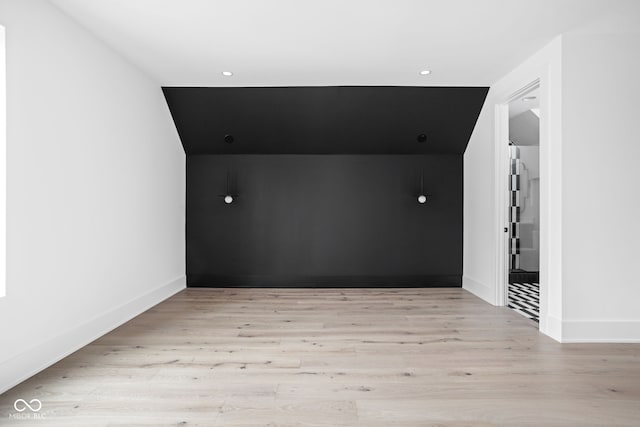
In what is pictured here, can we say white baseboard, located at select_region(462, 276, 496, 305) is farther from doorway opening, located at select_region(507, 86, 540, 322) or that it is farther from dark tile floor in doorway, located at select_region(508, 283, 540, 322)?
doorway opening, located at select_region(507, 86, 540, 322)

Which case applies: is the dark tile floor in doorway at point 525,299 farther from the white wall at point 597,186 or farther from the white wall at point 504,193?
the white wall at point 597,186

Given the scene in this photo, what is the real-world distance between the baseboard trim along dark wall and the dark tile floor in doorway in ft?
2.39

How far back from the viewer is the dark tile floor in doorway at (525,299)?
4.01m

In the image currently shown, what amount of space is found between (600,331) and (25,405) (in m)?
3.81

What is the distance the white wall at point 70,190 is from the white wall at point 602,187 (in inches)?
145

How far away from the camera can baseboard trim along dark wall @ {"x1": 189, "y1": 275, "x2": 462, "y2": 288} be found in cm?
523

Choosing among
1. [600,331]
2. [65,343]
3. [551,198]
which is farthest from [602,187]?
[65,343]

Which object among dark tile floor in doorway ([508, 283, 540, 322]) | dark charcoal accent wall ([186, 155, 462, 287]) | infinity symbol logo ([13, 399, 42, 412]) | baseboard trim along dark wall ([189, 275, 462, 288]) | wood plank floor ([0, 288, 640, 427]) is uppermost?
dark charcoal accent wall ([186, 155, 462, 287])

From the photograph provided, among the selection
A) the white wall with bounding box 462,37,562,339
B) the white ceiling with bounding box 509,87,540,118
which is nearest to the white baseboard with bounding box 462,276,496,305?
the white wall with bounding box 462,37,562,339

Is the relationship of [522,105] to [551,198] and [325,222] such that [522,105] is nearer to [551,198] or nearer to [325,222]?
[551,198]

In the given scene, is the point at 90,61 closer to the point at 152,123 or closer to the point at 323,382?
the point at 152,123

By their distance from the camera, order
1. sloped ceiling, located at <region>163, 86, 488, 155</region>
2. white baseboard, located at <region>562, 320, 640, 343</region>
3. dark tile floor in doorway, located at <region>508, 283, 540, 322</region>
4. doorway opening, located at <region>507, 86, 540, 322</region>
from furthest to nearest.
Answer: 1. doorway opening, located at <region>507, 86, 540, 322</region>
2. sloped ceiling, located at <region>163, 86, 488, 155</region>
3. dark tile floor in doorway, located at <region>508, 283, 540, 322</region>
4. white baseboard, located at <region>562, 320, 640, 343</region>

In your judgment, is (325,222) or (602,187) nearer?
(602,187)

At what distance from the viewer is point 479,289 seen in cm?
467
